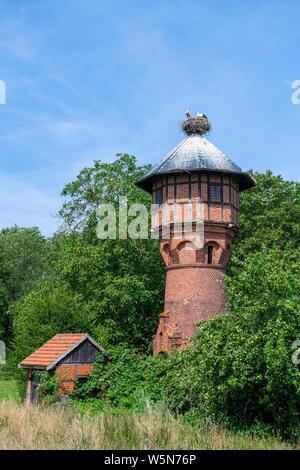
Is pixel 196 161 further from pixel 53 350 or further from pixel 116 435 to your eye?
pixel 116 435

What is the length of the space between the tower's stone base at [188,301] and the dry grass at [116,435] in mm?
7331

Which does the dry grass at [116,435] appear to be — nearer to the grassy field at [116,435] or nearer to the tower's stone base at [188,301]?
the grassy field at [116,435]

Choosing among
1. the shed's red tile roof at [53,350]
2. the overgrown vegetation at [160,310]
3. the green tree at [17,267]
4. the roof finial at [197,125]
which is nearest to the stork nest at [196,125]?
the roof finial at [197,125]

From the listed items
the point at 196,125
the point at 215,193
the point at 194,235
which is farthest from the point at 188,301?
the point at 196,125

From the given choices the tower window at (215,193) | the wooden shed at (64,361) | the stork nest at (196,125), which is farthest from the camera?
the stork nest at (196,125)

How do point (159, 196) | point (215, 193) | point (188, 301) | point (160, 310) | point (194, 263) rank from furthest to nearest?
point (160, 310), point (159, 196), point (215, 193), point (194, 263), point (188, 301)

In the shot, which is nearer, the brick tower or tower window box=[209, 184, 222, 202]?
the brick tower

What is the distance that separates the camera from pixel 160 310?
2836 cm

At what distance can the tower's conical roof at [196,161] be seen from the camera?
21188 mm

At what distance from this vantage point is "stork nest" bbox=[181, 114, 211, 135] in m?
22.9

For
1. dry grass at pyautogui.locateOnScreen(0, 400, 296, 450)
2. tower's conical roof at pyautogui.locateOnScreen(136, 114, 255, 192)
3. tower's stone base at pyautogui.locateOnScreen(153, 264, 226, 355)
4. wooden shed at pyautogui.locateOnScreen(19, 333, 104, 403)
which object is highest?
tower's conical roof at pyautogui.locateOnScreen(136, 114, 255, 192)

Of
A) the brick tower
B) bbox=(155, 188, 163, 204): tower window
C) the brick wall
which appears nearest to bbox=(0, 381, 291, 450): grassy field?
the brick wall

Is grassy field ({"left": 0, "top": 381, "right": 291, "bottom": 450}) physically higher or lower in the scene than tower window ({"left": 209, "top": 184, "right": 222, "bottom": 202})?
lower

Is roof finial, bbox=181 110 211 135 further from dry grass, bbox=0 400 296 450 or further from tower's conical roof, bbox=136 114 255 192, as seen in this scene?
dry grass, bbox=0 400 296 450
